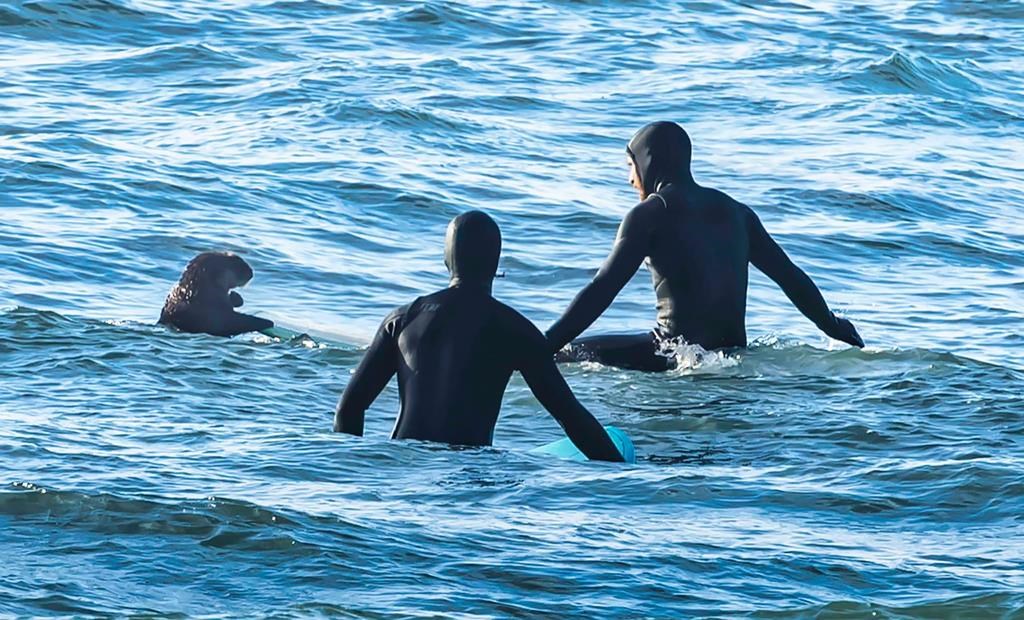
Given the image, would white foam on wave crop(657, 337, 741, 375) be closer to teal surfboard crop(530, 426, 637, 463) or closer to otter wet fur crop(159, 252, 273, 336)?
teal surfboard crop(530, 426, 637, 463)

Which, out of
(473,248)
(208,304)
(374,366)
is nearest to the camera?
(473,248)

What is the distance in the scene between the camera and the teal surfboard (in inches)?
390

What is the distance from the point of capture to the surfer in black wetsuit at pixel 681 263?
40.2ft

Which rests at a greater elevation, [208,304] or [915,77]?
[915,77]

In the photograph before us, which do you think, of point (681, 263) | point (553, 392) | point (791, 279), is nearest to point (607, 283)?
point (681, 263)

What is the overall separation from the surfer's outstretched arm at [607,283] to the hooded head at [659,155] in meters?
0.24

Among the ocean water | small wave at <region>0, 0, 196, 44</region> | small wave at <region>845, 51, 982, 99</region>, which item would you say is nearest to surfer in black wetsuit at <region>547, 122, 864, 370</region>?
the ocean water

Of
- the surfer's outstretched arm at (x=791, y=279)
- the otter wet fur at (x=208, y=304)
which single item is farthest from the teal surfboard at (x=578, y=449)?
the otter wet fur at (x=208, y=304)

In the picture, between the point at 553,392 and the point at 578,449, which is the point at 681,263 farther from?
the point at 553,392

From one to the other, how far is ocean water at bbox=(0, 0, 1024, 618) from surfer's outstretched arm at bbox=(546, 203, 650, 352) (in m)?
0.57

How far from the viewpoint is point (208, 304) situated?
13.8 m

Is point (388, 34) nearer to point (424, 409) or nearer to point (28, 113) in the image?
point (28, 113)

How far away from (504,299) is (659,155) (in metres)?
4.45

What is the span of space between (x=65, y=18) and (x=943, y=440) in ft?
68.3
